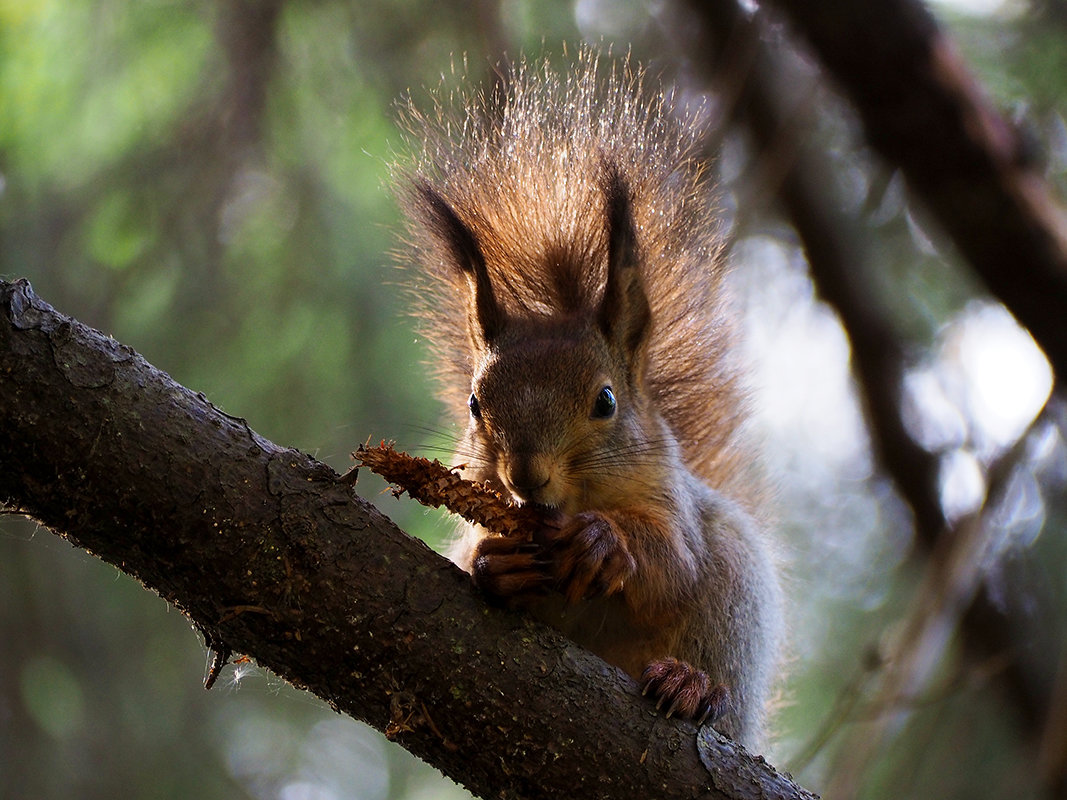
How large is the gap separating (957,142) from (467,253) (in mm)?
1824

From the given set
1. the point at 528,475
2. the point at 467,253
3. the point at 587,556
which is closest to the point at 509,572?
the point at 587,556

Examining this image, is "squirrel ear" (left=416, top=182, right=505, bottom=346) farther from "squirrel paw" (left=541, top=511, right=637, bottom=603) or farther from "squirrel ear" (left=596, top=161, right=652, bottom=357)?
"squirrel paw" (left=541, top=511, right=637, bottom=603)

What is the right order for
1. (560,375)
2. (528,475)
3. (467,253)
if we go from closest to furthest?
(528,475), (560,375), (467,253)

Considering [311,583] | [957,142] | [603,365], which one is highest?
[957,142]

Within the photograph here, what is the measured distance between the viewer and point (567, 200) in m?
3.19

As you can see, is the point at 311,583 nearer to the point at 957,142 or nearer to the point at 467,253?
the point at 467,253

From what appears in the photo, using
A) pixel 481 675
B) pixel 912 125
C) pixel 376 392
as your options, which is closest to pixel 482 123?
pixel 376 392

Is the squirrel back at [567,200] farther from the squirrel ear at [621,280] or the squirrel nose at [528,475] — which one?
the squirrel nose at [528,475]

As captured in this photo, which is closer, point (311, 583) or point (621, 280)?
point (311, 583)

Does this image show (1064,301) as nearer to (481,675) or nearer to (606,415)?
(606,415)

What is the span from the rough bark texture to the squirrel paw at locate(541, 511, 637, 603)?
0.18 m

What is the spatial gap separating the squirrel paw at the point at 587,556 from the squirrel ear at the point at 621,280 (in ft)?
2.67

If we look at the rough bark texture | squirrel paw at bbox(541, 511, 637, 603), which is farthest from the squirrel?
Answer: the rough bark texture

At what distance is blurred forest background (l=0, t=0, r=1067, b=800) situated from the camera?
3486 mm
